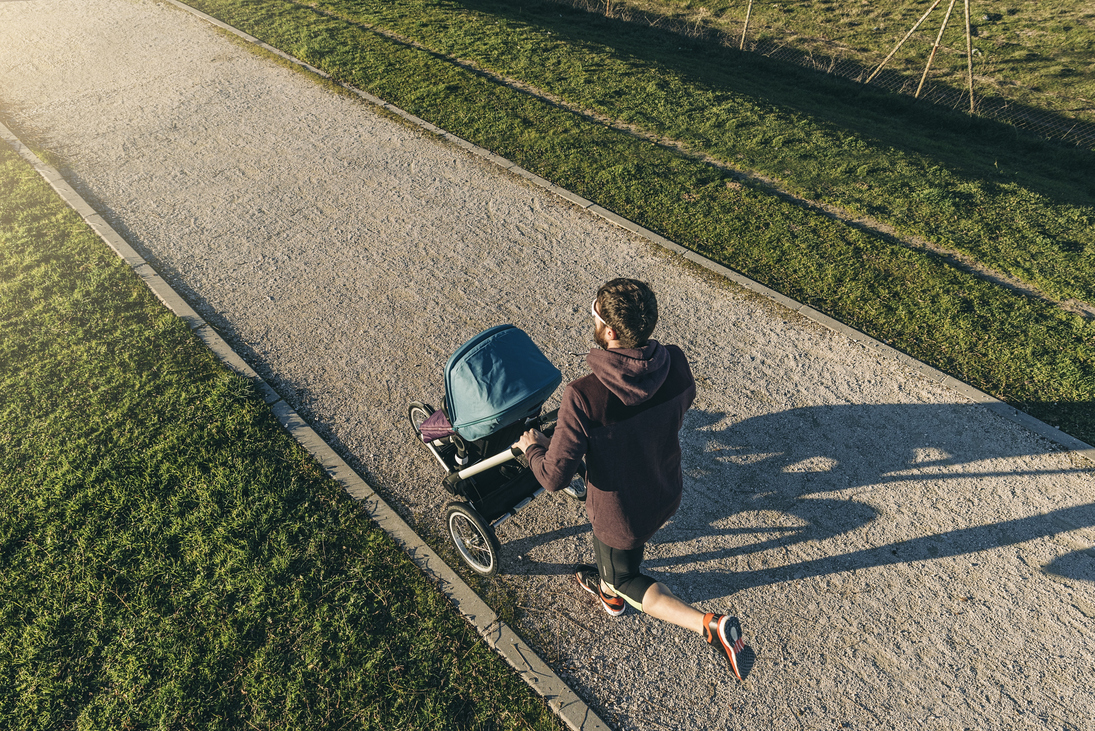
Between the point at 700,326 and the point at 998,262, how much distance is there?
3.82 meters

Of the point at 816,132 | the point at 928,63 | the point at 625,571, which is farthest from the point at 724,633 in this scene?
the point at 928,63

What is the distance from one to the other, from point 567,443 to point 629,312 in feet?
2.37

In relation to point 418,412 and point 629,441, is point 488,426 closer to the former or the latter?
point 629,441

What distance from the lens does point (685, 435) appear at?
5.15m

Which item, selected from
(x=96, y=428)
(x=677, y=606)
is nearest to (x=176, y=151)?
(x=96, y=428)

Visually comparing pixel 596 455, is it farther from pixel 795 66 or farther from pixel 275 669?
pixel 795 66

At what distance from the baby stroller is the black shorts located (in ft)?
2.41

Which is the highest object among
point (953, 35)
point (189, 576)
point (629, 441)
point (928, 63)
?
point (953, 35)

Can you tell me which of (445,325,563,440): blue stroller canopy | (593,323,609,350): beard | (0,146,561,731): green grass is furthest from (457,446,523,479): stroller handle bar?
(593,323,609,350): beard

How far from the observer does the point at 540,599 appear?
4.04 metres

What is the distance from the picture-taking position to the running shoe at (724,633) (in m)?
3.30

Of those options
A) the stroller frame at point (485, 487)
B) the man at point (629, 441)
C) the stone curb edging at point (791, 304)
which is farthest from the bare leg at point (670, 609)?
the stone curb edging at point (791, 304)

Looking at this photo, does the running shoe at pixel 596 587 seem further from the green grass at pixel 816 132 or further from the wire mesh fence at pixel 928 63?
the wire mesh fence at pixel 928 63

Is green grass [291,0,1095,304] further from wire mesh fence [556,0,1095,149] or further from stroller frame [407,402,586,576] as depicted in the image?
stroller frame [407,402,586,576]
